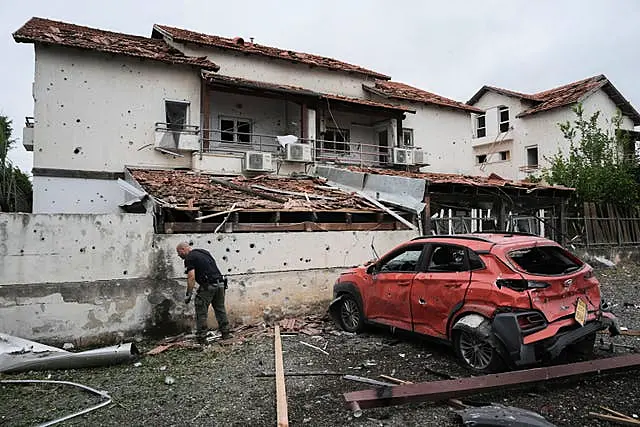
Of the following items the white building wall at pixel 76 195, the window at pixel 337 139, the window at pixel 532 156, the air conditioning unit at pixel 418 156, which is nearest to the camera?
the white building wall at pixel 76 195

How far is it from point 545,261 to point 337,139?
13.1 metres

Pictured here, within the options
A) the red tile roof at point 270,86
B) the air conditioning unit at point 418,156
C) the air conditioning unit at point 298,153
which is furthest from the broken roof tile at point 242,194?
the air conditioning unit at point 418,156

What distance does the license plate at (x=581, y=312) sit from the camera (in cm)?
520

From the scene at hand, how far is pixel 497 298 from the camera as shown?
5.19 metres

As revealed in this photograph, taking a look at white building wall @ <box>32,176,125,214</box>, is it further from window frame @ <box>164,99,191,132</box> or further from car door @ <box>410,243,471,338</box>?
car door @ <box>410,243,471,338</box>

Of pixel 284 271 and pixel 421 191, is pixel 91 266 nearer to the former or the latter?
pixel 284 271

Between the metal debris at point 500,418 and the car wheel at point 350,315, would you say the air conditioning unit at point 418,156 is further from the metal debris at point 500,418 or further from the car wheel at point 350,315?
the metal debris at point 500,418

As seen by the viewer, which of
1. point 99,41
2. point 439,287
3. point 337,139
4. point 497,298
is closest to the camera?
point 497,298

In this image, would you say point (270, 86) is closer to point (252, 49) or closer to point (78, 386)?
point (252, 49)

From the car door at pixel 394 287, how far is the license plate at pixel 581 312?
2.06 metres

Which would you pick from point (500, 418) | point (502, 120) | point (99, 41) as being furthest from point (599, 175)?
point (99, 41)

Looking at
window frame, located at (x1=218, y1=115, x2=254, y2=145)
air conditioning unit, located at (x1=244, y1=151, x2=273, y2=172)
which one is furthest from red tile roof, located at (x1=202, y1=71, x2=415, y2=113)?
air conditioning unit, located at (x1=244, y1=151, x2=273, y2=172)

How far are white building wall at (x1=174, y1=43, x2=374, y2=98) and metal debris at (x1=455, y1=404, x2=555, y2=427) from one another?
1409cm

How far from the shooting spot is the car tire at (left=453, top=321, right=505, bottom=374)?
17.1ft
